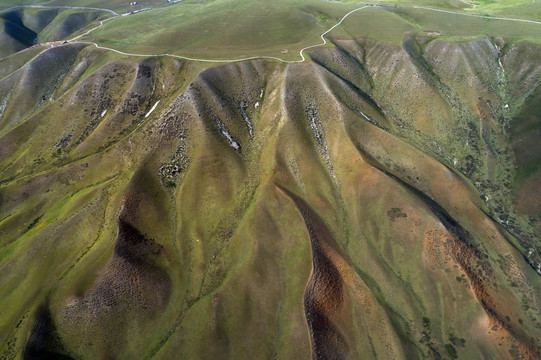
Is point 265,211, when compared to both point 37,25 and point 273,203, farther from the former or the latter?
A: point 37,25

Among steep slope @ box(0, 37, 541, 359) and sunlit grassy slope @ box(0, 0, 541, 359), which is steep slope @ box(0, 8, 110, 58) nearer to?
sunlit grassy slope @ box(0, 0, 541, 359)

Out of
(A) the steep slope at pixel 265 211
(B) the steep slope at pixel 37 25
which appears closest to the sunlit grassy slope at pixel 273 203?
(A) the steep slope at pixel 265 211

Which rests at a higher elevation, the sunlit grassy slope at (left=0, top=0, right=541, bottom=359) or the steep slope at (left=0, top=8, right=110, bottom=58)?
the steep slope at (left=0, top=8, right=110, bottom=58)

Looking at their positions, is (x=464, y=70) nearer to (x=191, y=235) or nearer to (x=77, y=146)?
(x=191, y=235)

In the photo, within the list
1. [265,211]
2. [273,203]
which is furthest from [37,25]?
[265,211]

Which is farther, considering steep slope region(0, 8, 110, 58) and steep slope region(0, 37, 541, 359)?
steep slope region(0, 8, 110, 58)

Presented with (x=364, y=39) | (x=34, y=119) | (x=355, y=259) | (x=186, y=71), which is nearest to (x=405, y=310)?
(x=355, y=259)

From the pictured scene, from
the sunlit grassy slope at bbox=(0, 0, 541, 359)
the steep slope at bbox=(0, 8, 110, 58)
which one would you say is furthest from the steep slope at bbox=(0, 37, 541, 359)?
the steep slope at bbox=(0, 8, 110, 58)
